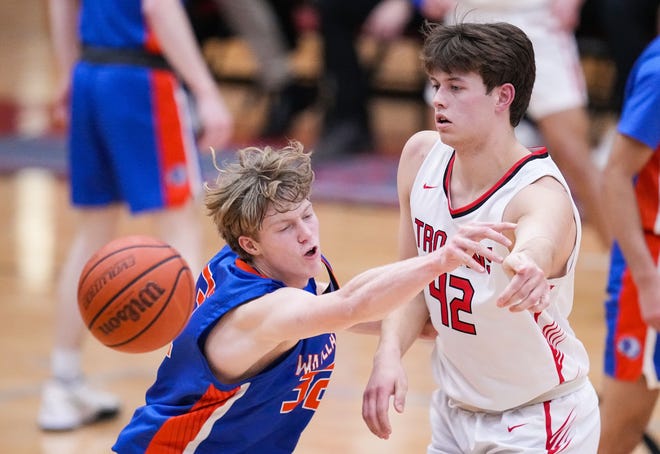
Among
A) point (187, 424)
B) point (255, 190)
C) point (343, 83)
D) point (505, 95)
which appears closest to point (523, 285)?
point (505, 95)

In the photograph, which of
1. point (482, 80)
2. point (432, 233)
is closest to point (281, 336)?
point (432, 233)

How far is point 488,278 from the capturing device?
2861 mm

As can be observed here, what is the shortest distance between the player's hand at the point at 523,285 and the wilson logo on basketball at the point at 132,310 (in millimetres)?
1318

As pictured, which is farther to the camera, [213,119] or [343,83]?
[343,83]

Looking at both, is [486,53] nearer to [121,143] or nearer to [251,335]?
[251,335]

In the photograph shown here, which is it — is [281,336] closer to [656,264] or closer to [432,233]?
[432,233]

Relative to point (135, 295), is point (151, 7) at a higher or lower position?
higher

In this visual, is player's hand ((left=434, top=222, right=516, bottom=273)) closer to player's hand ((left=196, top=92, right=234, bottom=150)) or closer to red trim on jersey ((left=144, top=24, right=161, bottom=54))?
player's hand ((left=196, top=92, right=234, bottom=150))

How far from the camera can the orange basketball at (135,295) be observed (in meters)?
3.43

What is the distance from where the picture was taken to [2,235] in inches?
301

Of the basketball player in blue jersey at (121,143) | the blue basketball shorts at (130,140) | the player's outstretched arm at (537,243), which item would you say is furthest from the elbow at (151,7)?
the player's outstretched arm at (537,243)

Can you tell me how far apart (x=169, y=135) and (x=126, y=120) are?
181 mm

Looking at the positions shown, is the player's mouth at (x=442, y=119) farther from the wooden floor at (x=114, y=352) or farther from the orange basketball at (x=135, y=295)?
the wooden floor at (x=114, y=352)

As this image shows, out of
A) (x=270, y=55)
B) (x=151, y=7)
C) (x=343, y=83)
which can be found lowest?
(x=343, y=83)
